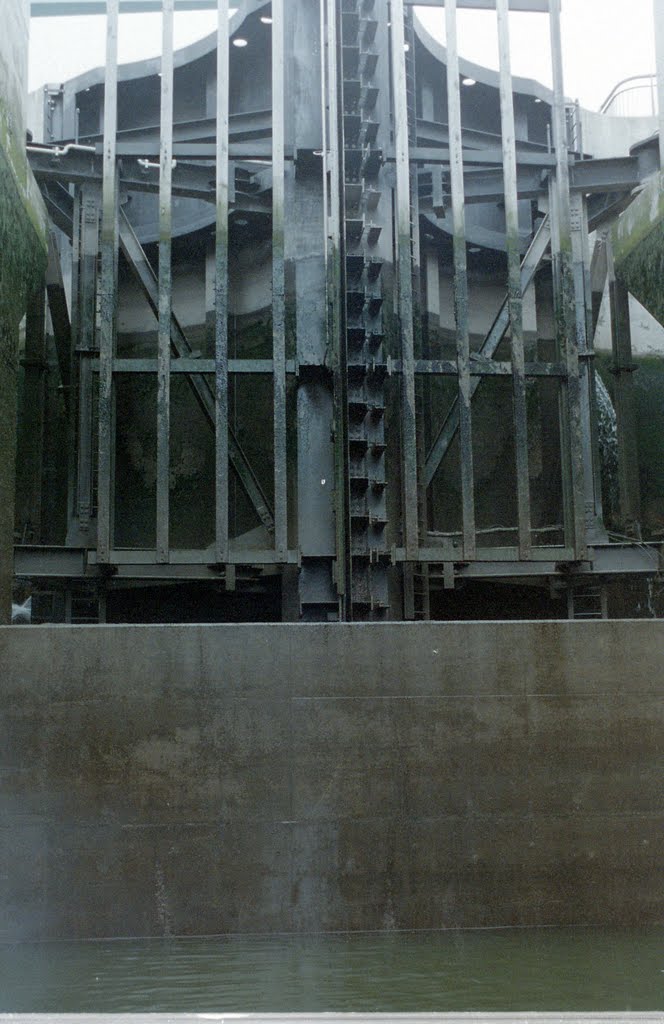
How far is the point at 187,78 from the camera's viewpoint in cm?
2194

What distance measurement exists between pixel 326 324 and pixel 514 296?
2822mm

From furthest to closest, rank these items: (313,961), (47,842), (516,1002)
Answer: (47,842) → (313,961) → (516,1002)

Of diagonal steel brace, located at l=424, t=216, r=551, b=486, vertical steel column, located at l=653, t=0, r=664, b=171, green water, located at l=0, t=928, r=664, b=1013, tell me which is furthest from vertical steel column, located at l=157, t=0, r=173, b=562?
vertical steel column, located at l=653, t=0, r=664, b=171

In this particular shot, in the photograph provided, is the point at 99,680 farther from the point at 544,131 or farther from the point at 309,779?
the point at 544,131

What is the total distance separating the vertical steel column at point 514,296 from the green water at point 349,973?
6.44 m

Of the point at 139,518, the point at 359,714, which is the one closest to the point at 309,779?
the point at 359,714

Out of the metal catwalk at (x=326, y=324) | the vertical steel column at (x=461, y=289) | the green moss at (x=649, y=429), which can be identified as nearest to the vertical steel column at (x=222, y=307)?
the metal catwalk at (x=326, y=324)

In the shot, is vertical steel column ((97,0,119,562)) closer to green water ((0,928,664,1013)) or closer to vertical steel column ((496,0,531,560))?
vertical steel column ((496,0,531,560))

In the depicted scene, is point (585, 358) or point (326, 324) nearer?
point (326, 324)

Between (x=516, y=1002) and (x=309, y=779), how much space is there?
3443 millimetres

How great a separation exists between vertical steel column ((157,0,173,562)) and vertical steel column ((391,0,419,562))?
3279 mm

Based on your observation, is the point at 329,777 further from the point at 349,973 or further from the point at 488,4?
the point at 488,4

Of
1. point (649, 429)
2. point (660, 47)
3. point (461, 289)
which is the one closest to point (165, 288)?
point (461, 289)

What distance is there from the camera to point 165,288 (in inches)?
640
